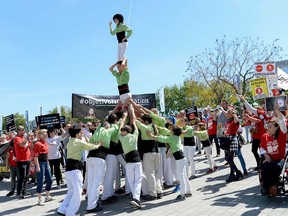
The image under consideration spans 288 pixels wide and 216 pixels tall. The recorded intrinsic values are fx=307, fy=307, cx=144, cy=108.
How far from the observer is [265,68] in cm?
1074

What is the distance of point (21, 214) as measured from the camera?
25.0 ft

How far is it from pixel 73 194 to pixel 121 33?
4.79 metres

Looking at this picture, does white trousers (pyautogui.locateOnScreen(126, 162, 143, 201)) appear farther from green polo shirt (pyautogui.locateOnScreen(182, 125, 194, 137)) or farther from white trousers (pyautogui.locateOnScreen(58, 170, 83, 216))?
green polo shirt (pyautogui.locateOnScreen(182, 125, 194, 137))

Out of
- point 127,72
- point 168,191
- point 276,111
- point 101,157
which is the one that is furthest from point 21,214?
point 276,111

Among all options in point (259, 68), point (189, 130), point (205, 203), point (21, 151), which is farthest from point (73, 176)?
point (259, 68)

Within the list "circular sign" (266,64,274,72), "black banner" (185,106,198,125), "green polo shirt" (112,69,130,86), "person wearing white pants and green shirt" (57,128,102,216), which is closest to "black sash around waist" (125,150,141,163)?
"person wearing white pants and green shirt" (57,128,102,216)

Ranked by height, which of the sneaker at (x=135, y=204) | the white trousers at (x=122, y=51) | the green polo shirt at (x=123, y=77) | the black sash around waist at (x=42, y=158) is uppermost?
the white trousers at (x=122, y=51)

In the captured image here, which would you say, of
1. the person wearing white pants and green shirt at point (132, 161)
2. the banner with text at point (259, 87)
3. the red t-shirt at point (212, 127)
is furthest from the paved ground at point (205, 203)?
the red t-shirt at point (212, 127)

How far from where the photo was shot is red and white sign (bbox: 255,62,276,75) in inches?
423

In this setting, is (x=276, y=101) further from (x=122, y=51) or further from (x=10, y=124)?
(x=10, y=124)

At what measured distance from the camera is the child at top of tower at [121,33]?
8961 millimetres

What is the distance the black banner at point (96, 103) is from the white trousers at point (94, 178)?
24.6ft

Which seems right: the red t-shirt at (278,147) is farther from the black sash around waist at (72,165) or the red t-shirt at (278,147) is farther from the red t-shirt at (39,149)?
the red t-shirt at (39,149)

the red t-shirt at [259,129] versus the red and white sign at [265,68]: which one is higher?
the red and white sign at [265,68]
